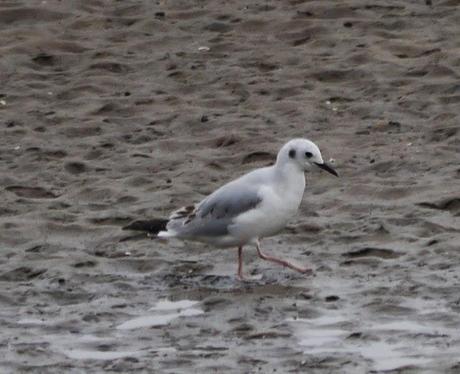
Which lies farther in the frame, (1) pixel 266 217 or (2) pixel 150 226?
(2) pixel 150 226

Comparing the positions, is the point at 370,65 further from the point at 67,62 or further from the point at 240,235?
the point at 240,235

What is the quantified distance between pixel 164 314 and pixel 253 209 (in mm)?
988

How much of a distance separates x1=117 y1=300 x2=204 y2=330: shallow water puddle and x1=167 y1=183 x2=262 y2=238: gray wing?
664 mm

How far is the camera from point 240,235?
10258mm

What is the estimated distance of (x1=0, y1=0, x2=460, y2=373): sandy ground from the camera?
902 centimetres

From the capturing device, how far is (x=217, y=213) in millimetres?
10352

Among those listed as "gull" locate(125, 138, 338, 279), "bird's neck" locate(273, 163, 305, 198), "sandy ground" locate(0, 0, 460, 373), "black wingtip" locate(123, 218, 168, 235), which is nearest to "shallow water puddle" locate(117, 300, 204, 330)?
"sandy ground" locate(0, 0, 460, 373)

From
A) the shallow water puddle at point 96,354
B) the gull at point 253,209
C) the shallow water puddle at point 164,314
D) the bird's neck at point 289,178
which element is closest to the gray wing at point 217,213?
the gull at point 253,209

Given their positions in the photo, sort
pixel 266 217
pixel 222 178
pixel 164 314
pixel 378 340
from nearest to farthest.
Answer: pixel 378 340 < pixel 164 314 < pixel 266 217 < pixel 222 178

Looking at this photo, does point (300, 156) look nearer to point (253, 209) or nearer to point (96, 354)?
point (253, 209)

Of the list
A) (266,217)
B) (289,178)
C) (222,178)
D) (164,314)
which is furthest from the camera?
(222,178)

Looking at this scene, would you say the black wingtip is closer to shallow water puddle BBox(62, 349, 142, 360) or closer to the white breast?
the white breast

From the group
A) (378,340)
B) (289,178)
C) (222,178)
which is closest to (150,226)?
(289,178)

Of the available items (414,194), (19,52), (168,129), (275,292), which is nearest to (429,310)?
(275,292)
